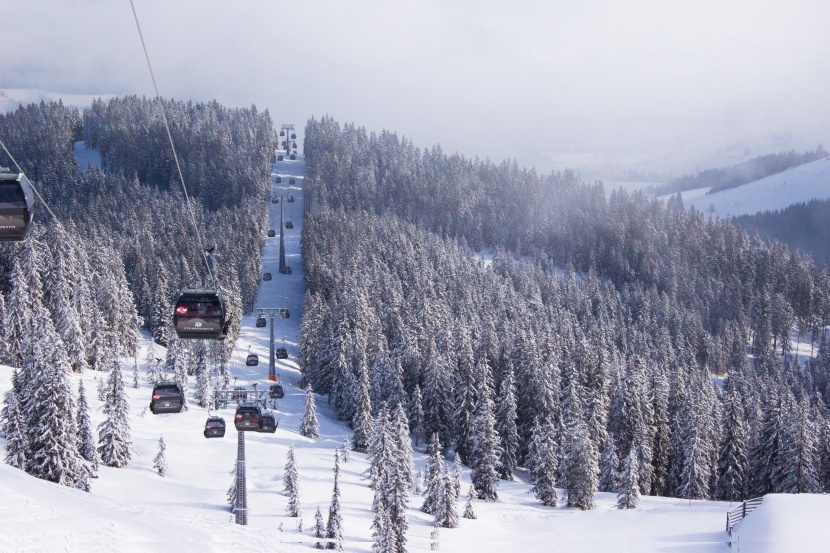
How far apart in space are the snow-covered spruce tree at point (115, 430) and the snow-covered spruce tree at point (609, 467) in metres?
35.2

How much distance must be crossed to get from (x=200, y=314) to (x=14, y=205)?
9305mm

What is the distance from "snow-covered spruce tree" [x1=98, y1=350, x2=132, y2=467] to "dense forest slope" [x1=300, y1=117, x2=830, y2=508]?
24954 millimetres

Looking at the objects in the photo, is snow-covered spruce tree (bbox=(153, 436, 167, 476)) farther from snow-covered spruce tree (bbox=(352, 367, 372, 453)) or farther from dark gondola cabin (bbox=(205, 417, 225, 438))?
snow-covered spruce tree (bbox=(352, 367, 372, 453))

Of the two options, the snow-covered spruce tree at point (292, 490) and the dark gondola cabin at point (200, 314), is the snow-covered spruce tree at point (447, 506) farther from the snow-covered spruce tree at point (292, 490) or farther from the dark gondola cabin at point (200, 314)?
the dark gondola cabin at point (200, 314)

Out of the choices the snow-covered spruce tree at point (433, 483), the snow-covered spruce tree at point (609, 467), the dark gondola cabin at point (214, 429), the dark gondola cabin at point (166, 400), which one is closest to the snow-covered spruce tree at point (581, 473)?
the snow-covered spruce tree at point (609, 467)

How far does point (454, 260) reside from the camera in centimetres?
12912

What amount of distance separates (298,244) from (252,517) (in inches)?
4483

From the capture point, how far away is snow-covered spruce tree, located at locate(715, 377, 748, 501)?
190 feet

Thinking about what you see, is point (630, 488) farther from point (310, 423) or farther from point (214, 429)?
point (310, 423)

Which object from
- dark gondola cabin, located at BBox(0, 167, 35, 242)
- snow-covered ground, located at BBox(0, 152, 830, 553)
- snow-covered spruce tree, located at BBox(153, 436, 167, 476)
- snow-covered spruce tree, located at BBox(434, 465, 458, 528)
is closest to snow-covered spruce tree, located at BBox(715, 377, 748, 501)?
snow-covered ground, located at BBox(0, 152, 830, 553)

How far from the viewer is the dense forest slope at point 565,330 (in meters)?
57.5

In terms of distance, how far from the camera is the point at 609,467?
57219 millimetres

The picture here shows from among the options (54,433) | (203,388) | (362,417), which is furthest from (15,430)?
(362,417)

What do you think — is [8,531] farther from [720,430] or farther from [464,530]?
[720,430]
